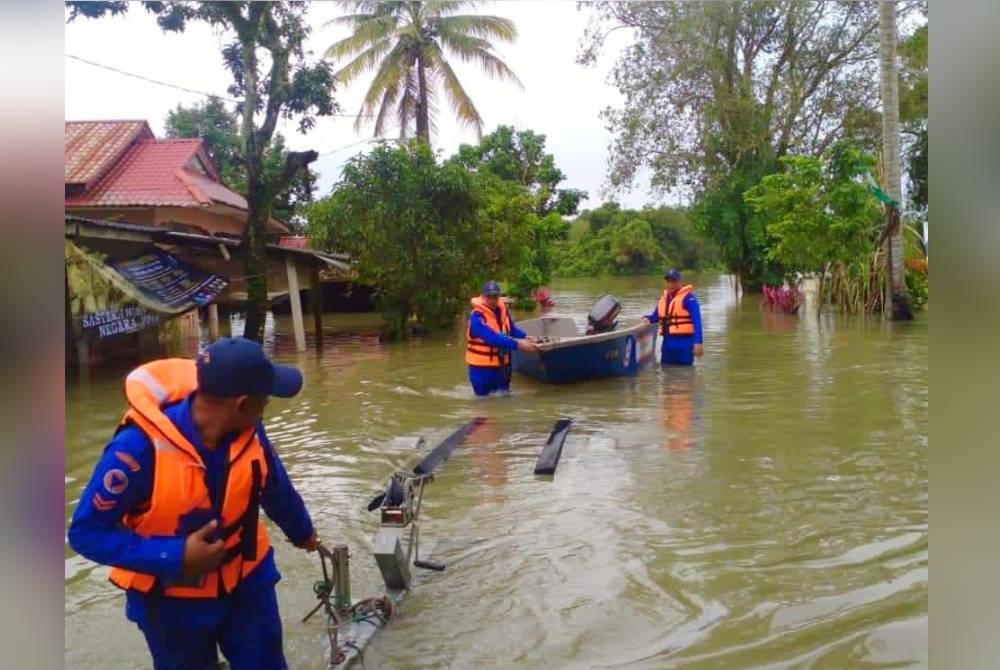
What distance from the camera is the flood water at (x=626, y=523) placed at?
412 centimetres

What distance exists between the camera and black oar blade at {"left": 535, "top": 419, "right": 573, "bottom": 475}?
23.8ft

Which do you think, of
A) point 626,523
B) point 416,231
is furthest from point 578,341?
point 416,231

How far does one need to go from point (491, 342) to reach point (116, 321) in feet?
19.7

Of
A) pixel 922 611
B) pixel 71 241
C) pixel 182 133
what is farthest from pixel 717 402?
pixel 182 133

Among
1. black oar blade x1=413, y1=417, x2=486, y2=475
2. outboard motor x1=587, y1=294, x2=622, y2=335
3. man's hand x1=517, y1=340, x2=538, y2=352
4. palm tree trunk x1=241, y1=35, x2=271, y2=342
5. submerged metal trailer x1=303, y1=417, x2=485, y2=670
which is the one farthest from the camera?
palm tree trunk x1=241, y1=35, x2=271, y2=342

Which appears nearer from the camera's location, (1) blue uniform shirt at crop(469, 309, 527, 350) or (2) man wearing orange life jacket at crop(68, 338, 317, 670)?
(2) man wearing orange life jacket at crop(68, 338, 317, 670)

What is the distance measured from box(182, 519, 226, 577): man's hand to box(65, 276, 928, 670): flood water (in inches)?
60.6

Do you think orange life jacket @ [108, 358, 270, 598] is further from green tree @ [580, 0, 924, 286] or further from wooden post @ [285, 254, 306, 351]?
green tree @ [580, 0, 924, 286]

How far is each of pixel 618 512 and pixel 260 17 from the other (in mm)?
12001

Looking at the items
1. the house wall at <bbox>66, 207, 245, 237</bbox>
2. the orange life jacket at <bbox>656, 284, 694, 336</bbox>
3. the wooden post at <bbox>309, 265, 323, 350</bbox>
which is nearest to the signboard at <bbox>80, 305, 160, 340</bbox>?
the house wall at <bbox>66, 207, 245, 237</bbox>

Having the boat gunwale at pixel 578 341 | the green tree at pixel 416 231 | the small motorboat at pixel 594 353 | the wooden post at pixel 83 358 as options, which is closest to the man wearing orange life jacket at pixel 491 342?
the boat gunwale at pixel 578 341

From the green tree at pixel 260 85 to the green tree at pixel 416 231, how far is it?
72.1 inches

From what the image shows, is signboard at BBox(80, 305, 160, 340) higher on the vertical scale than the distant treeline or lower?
lower
